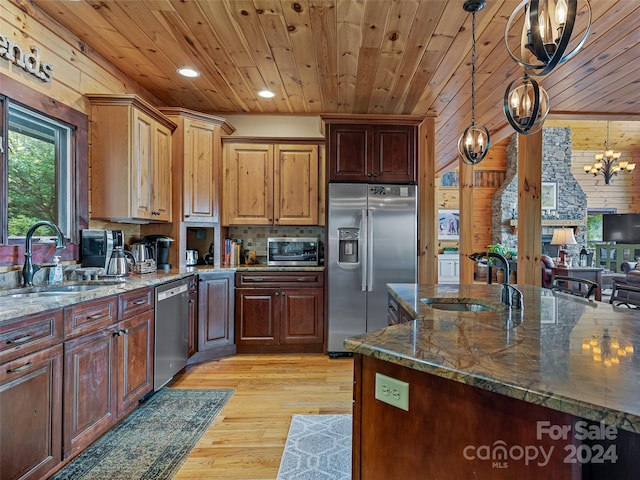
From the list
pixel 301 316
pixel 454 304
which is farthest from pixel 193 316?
pixel 454 304

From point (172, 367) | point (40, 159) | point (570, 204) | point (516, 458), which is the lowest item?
point (172, 367)

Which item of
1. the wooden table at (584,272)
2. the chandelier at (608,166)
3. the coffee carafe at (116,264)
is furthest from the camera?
the chandelier at (608,166)

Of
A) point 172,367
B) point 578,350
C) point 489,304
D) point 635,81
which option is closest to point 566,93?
point 635,81

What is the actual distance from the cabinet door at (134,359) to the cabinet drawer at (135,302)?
0.13 ft

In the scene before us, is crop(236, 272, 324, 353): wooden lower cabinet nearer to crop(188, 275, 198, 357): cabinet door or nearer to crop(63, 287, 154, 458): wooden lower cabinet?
crop(188, 275, 198, 357): cabinet door

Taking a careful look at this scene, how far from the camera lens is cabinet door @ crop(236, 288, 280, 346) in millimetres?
3682

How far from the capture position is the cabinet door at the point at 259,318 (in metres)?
3.68

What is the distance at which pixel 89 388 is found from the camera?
190 centimetres

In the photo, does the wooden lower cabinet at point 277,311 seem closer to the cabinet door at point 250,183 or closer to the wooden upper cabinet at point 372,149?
the cabinet door at point 250,183

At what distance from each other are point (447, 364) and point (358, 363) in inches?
11.7

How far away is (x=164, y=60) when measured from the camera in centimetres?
293

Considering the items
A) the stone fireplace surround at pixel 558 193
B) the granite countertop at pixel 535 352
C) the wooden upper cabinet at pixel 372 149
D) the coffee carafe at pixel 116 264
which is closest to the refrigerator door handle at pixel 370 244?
the wooden upper cabinet at pixel 372 149

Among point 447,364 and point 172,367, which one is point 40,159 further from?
point 447,364

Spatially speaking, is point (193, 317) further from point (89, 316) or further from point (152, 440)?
point (89, 316)
